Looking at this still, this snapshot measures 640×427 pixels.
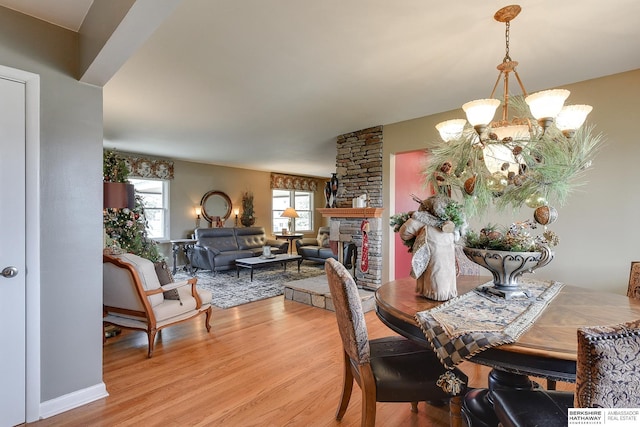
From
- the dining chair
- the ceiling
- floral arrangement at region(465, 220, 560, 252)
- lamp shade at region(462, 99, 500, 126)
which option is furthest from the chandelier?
the dining chair

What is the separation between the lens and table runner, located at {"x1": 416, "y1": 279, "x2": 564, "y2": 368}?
1.07m

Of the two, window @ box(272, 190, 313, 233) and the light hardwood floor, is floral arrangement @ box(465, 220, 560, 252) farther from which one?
window @ box(272, 190, 313, 233)

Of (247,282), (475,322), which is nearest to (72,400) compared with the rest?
(475,322)

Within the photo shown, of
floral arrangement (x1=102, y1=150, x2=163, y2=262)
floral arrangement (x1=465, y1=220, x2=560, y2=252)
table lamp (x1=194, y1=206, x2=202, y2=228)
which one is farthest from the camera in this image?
table lamp (x1=194, y1=206, x2=202, y2=228)

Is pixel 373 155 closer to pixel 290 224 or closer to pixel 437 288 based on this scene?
pixel 437 288

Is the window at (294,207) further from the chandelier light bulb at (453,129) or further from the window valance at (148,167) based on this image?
the chandelier light bulb at (453,129)

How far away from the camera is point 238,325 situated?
345 cm

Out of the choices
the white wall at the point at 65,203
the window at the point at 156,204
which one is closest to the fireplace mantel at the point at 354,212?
the white wall at the point at 65,203

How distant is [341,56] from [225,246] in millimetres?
5346

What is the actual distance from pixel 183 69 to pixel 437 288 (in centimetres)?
268

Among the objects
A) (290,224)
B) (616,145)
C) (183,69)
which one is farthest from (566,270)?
(290,224)

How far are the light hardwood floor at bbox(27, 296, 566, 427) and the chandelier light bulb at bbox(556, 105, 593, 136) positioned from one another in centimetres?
183

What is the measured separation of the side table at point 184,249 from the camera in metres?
6.55

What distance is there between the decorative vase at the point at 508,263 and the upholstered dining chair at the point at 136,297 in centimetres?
258
